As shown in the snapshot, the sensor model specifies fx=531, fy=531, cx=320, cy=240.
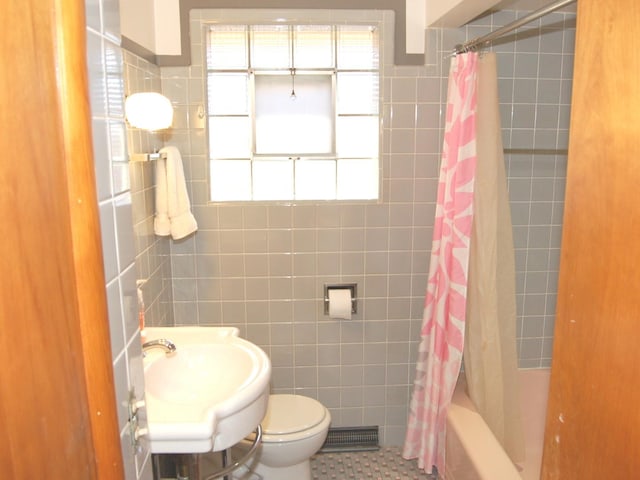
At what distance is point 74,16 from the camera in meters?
0.71

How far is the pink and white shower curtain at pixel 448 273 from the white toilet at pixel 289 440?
0.52 metres

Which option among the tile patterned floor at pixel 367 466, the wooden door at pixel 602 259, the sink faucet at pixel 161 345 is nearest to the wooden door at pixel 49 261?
the wooden door at pixel 602 259

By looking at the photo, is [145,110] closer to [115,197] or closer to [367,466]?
[115,197]

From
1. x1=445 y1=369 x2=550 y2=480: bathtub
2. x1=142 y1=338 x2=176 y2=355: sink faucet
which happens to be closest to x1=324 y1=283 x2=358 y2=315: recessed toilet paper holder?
x1=445 y1=369 x2=550 y2=480: bathtub

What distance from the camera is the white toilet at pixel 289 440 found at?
226 centimetres

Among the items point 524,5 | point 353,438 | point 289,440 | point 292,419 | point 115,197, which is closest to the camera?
point 115,197

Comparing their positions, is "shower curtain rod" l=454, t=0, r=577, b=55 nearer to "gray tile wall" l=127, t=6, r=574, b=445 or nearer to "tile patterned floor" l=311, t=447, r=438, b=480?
"gray tile wall" l=127, t=6, r=574, b=445

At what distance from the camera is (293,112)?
2678mm

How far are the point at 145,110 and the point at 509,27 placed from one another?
1393mm

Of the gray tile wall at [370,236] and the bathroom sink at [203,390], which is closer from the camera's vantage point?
the bathroom sink at [203,390]

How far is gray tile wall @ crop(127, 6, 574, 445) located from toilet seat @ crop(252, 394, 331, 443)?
9.8 inches

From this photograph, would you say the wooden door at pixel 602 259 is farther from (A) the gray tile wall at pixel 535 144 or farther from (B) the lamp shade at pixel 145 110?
(A) the gray tile wall at pixel 535 144

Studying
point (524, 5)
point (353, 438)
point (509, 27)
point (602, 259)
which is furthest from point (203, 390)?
point (524, 5)

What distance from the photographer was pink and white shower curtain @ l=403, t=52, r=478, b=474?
2250 millimetres
